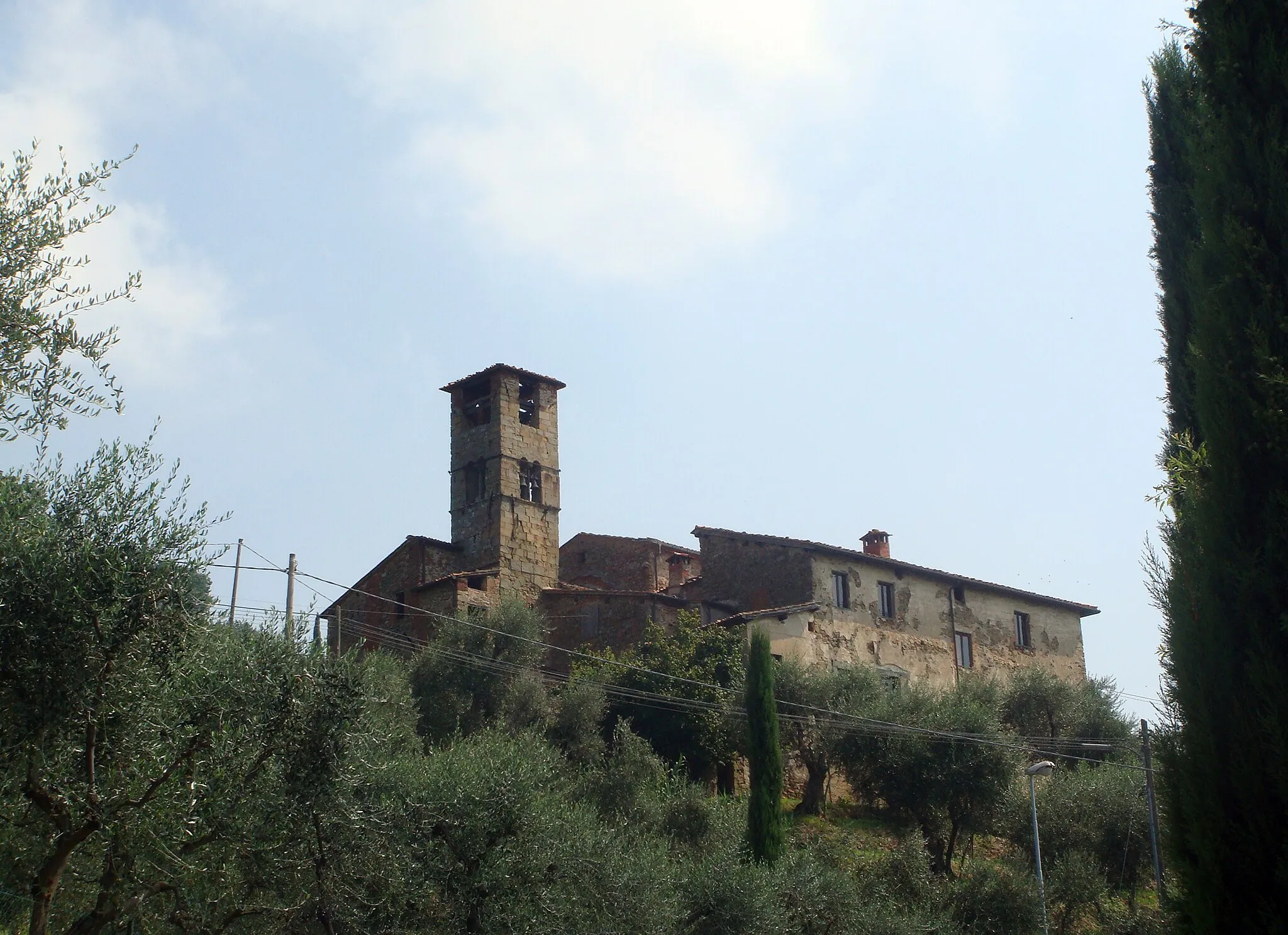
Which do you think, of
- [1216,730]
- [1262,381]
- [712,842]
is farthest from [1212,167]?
[712,842]

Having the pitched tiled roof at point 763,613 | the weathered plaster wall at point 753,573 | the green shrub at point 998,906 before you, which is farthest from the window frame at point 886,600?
the green shrub at point 998,906

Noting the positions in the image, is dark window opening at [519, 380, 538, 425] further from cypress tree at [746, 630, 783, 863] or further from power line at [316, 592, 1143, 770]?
cypress tree at [746, 630, 783, 863]

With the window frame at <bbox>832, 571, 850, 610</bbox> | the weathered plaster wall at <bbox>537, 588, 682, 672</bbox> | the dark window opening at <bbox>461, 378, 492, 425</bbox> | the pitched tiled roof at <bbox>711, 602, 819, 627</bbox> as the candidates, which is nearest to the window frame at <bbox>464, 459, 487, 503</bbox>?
the dark window opening at <bbox>461, 378, 492, 425</bbox>

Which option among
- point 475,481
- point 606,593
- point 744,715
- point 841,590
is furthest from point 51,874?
point 475,481

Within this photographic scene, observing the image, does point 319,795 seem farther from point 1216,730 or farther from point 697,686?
point 697,686

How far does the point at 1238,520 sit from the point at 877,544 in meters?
37.9

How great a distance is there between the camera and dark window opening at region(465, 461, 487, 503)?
138 feet

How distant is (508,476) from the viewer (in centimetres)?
4159

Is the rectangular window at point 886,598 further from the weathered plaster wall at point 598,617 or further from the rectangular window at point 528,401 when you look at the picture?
the rectangular window at point 528,401

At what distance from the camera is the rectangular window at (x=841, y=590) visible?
3891 centimetres

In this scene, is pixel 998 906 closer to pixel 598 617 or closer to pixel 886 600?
pixel 886 600

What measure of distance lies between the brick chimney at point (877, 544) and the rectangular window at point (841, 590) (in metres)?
4.43

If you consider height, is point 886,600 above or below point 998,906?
above

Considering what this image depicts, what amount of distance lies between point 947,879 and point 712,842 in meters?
5.48
